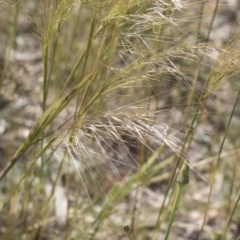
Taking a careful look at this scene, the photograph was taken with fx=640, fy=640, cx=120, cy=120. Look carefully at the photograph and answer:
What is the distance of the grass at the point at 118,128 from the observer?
992mm

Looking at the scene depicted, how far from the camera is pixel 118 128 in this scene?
1.01 m

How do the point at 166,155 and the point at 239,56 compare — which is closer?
the point at 239,56

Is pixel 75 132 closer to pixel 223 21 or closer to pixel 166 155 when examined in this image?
pixel 166 155

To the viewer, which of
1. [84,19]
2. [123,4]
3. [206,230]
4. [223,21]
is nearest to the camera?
[123,4]

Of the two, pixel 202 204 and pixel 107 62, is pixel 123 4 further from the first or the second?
pixel 202 204

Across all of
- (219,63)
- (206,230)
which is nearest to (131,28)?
(219,63)

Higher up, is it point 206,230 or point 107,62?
point 107,62

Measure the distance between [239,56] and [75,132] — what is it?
0.28 metres

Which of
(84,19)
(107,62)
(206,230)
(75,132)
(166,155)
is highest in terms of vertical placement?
(107,62)

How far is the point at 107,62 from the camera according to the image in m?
0.99

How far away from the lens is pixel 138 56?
1.02m

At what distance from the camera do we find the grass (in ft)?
3.26

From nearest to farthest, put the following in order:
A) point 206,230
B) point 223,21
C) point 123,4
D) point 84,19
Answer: point 123,4
point 206,230
point 84,19
point 223,21

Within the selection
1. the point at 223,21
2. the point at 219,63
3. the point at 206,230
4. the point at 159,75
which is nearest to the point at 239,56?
the point at 219,63
